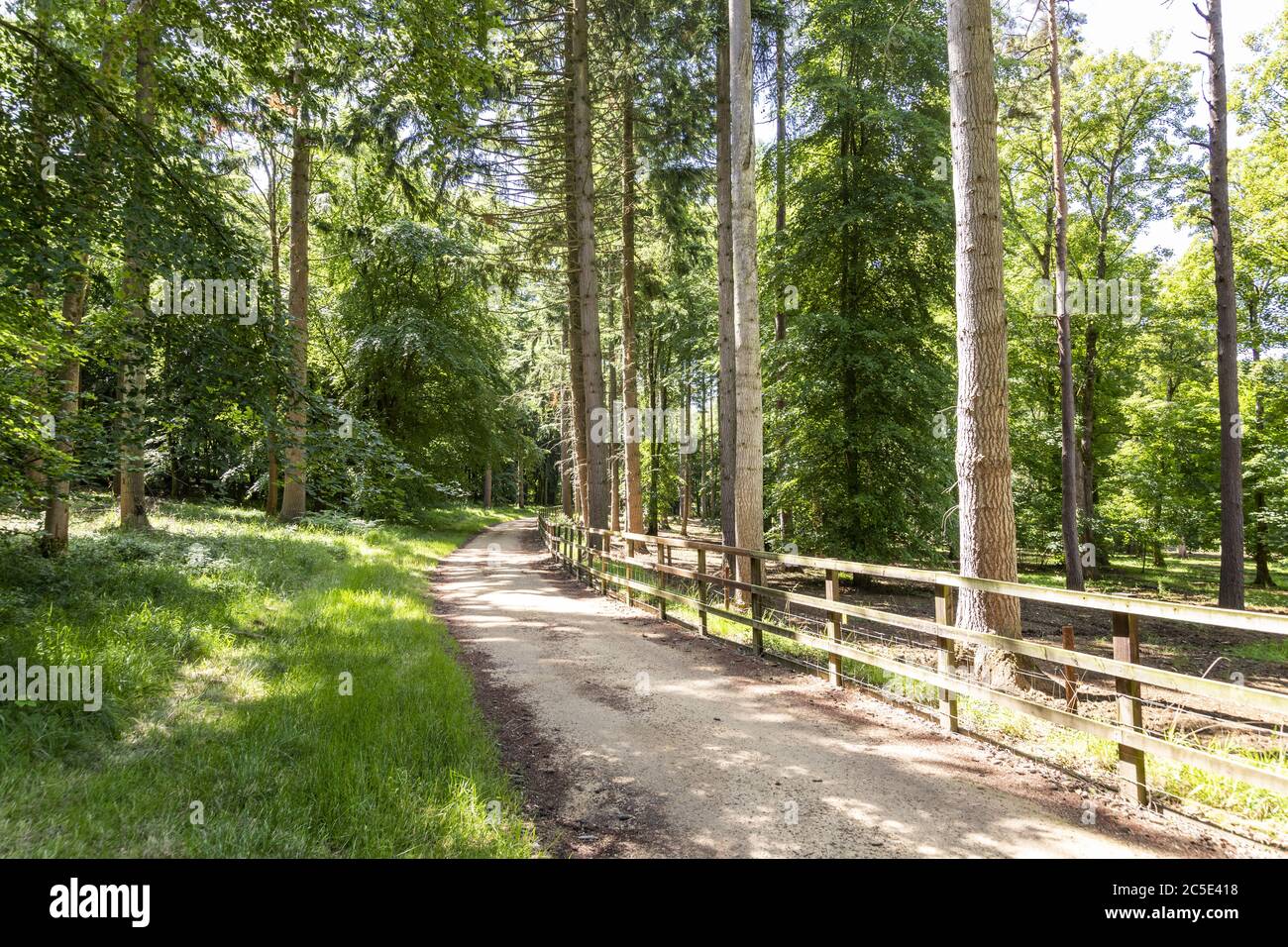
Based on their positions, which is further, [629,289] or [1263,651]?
[629,289]

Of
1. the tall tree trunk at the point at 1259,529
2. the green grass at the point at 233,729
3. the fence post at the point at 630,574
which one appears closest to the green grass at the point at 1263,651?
the fence post at the point at 630,574

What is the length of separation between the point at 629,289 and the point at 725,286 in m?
6.27

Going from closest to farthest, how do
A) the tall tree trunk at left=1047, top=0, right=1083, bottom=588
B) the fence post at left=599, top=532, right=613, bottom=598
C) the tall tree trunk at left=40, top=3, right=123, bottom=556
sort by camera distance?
the tall tree trunk at left=40, top=3, right=123, bottom=556, the fence post at left=599, top=532, right=613, bottom=598, the tall tree trunk at left=1047, top=0, right=1083, bottom=588

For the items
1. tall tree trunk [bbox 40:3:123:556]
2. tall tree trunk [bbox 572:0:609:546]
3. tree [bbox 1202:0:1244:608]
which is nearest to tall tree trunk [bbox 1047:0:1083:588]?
tree [bbox 1202:0:1244:608]

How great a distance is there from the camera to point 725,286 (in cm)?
1216

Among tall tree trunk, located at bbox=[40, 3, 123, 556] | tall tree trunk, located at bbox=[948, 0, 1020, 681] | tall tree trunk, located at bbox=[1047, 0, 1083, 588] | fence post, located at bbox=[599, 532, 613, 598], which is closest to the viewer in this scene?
tall tree trunk, located at bbox=[40, 3, 123, 556]

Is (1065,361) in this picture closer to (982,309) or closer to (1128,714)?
(982,309)

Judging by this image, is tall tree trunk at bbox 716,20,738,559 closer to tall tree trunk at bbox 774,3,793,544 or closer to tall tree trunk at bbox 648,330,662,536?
tall tree trunk at bbox 774,3,793,544

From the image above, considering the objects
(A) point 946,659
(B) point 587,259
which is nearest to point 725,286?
(B) point 587,259

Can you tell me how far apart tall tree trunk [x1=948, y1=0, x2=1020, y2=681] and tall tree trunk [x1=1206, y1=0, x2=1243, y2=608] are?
11.1m

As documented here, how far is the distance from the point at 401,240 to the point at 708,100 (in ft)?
44.3

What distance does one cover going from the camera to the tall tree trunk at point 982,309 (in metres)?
5.54

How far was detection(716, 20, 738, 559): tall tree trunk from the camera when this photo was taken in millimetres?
12242
